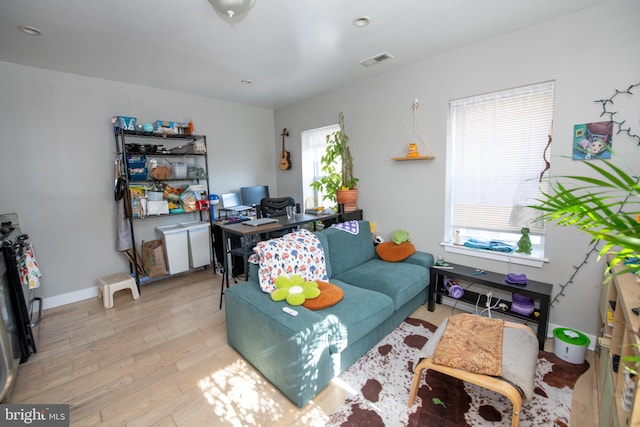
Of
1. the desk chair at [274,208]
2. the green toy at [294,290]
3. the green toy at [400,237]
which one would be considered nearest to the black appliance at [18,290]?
the green toy at [294,290]

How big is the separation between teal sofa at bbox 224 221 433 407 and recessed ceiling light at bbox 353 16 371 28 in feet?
5.94

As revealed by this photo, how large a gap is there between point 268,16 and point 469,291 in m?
3.01

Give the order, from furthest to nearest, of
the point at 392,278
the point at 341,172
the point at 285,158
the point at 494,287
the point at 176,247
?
the point at 285,158 < the point at 341,172 < the point at 176,247 < the point at 392,278 < the point at 494,287

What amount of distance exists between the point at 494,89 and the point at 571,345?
2.14 m

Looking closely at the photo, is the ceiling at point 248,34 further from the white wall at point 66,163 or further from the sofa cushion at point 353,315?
the sofa cushion at point 353,315

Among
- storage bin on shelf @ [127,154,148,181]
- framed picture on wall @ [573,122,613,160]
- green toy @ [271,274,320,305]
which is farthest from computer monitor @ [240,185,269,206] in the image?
framed picture on wall @ [573,122,613,160]

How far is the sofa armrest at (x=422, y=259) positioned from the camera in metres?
2.97

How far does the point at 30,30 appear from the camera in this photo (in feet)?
7.31

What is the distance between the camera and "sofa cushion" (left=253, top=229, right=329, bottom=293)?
88.4 inches

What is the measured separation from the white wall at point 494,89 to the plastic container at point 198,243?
221 centimetres

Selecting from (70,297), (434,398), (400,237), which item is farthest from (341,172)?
(70,297)

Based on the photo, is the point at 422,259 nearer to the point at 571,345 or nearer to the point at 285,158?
the point at 571,345

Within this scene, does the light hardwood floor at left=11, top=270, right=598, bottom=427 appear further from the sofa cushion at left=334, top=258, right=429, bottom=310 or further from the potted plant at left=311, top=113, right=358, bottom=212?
the potted plant at left=311, top=113, right=358, bottom=212

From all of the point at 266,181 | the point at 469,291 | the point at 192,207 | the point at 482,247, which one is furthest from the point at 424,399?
the point at 266,181
